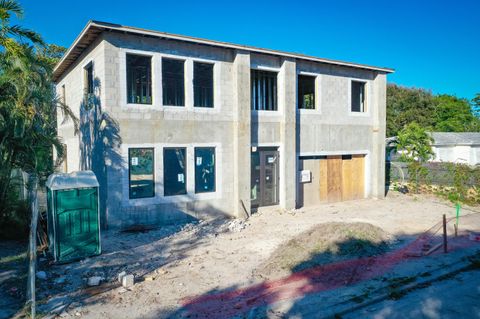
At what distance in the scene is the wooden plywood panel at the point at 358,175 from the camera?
18281 mm

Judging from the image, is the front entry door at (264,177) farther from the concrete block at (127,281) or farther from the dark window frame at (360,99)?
the concrete block at (127,281)

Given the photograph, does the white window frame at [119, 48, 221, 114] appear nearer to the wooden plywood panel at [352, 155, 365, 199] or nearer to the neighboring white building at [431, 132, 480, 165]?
the wooden plywood panel at [352, 155, 365, 199]

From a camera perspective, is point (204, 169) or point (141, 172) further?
point (204, 169)

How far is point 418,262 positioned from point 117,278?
279 inches

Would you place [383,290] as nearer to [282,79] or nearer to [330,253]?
[330,253]

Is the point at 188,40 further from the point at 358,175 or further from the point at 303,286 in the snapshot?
the point at 358,175

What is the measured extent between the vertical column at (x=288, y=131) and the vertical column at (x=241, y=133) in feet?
6.03

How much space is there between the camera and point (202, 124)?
43.9 ft

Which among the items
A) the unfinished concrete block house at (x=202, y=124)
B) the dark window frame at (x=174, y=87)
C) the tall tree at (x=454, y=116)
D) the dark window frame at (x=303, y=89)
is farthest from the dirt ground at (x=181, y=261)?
the tall tree at (x=454, y=116)

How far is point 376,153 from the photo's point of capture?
18.6 meters

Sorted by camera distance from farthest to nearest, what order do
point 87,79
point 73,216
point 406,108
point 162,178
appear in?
point 406,108 < point 87,79 < point 162,178 < point 73,216

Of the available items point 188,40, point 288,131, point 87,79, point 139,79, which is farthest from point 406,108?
point 87,79

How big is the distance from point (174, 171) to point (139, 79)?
3.38 m

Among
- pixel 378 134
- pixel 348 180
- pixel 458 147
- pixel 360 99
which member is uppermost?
pixel 360 99
